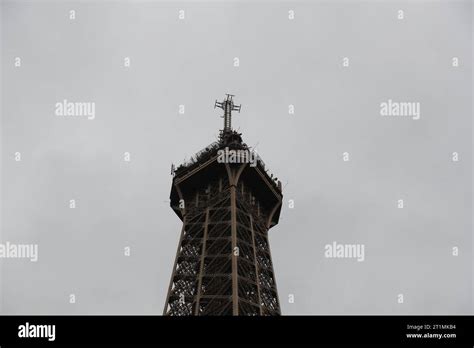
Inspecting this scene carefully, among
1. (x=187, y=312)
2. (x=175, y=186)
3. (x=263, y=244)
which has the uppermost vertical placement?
(x=175, y=186)

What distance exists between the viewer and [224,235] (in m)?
108

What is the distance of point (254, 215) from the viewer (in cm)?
11600

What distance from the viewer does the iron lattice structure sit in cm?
9856

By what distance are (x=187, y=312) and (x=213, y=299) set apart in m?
3.72

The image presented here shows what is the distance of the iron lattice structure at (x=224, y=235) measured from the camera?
9856 cm

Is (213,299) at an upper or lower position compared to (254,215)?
lower
